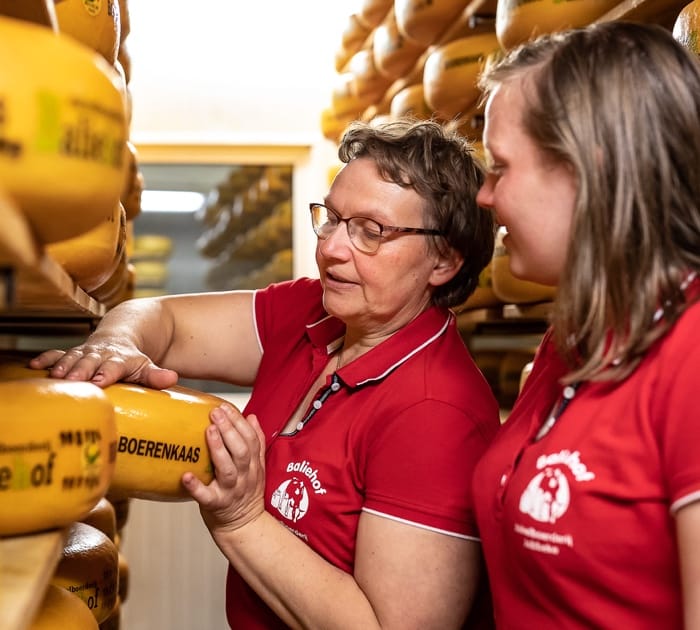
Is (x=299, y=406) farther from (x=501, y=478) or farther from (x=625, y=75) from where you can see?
(x=625, y=75)

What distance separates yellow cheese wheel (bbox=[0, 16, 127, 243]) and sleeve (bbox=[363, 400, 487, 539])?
A: 2.29ft

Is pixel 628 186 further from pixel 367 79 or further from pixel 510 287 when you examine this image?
pixel 367 79

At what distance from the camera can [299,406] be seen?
1454mm

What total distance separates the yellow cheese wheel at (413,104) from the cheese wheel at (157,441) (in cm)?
205

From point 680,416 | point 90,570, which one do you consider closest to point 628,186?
point 680,416

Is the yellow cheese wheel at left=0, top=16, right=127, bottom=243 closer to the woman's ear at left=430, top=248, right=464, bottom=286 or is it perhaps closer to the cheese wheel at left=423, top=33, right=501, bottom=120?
the woman's ear at left=430, top=248, right=464, bottom=286

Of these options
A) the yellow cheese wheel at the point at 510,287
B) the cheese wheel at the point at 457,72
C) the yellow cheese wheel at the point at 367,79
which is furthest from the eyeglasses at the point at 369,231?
the yellow cheese wheel at the point at 367,79

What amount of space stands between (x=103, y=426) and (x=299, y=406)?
0.69 meters

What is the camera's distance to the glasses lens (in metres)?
1.37

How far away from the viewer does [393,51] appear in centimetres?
343

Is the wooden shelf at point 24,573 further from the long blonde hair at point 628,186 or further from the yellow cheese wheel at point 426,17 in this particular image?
the yellow cheese wheel at point 426,17

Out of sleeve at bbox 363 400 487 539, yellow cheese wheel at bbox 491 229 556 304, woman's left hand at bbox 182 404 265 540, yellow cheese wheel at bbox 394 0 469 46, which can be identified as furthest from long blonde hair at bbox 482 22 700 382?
yellow cheese wheel at bbox 394 0 469 46

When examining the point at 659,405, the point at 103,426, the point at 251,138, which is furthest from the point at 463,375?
the point at 251,138

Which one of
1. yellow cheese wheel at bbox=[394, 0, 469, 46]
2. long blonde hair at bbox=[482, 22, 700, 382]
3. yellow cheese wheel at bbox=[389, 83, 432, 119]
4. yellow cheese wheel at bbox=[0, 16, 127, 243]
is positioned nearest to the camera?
yellow cheese wheel at bbox=[0, 16, 127, 243]
